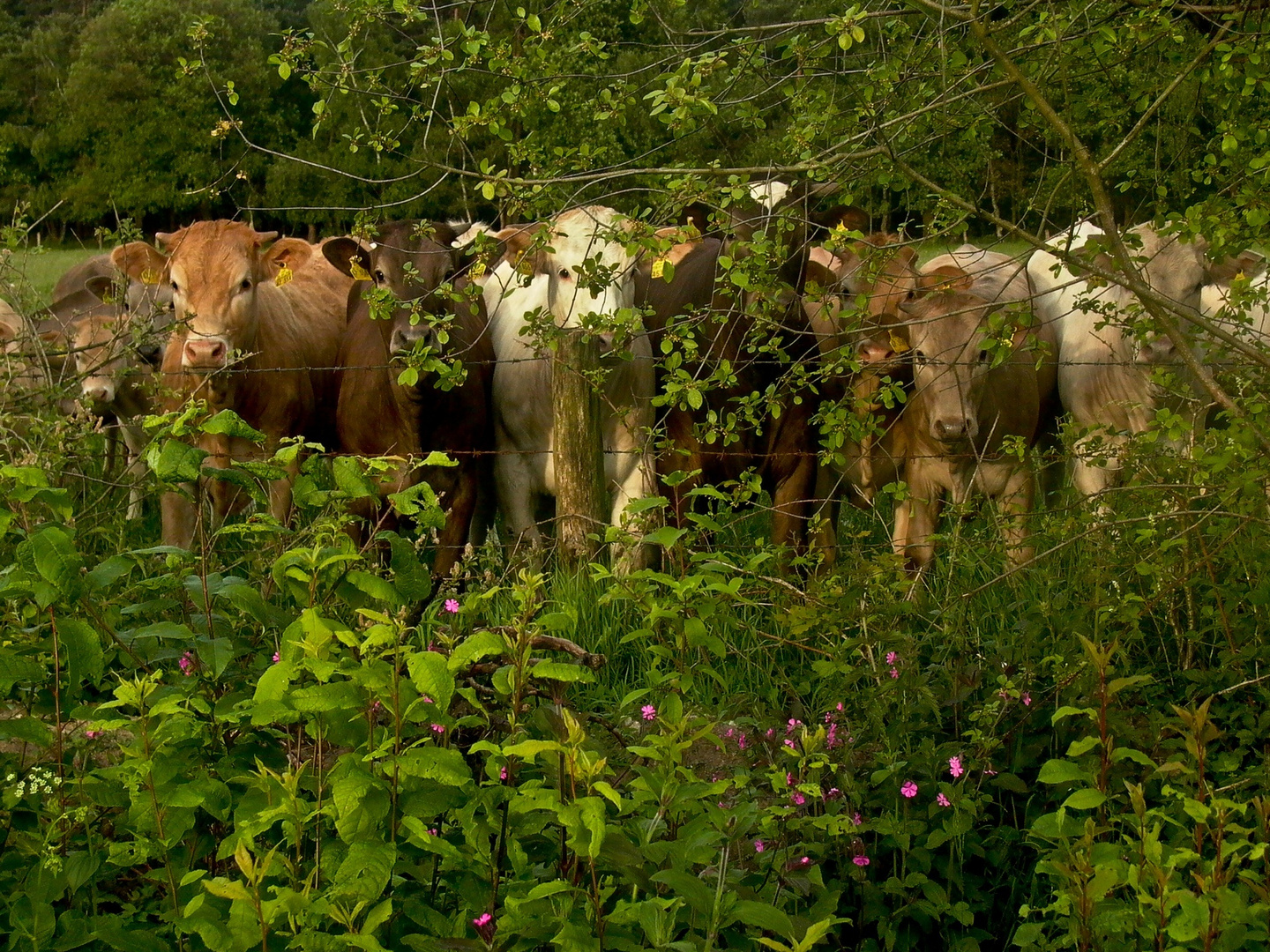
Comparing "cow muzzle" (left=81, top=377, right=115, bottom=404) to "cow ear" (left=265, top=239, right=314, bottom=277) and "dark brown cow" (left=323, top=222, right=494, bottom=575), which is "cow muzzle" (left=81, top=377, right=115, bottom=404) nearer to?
"cow ear" (left=265, top=239, right=314, bottom=277)

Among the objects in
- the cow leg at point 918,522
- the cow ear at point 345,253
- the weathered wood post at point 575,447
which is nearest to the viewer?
the weathered wood post at point 575,447

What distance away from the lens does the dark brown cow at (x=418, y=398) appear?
644cm

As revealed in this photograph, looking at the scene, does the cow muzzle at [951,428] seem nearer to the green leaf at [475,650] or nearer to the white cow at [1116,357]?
the white cow at [1116,357]

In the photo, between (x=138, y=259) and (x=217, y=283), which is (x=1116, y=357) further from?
(x=138, y=259)

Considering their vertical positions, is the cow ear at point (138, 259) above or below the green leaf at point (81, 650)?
below

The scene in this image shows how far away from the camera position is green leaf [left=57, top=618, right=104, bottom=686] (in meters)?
2.63

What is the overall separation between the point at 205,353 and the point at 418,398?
1.01 m

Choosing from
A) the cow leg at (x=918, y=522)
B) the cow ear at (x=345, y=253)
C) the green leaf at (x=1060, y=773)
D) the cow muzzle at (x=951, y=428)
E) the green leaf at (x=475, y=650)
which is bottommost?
the cow leg at (x=918, y=522)

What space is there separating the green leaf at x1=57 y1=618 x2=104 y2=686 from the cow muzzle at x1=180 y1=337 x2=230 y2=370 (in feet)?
12.9

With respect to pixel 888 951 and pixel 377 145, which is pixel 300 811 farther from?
pixel 377 145

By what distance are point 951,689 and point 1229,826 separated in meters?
1.41

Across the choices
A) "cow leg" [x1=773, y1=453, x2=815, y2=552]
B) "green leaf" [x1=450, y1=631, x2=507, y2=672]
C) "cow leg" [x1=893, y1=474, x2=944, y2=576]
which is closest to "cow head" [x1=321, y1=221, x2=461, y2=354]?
"cow leg" [x1=773, y1=453, x2=815, y2=552]

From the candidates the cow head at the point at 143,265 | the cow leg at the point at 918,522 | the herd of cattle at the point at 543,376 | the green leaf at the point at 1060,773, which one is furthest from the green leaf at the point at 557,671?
the cow head at the point at 143,265

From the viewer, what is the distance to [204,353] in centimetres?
646
